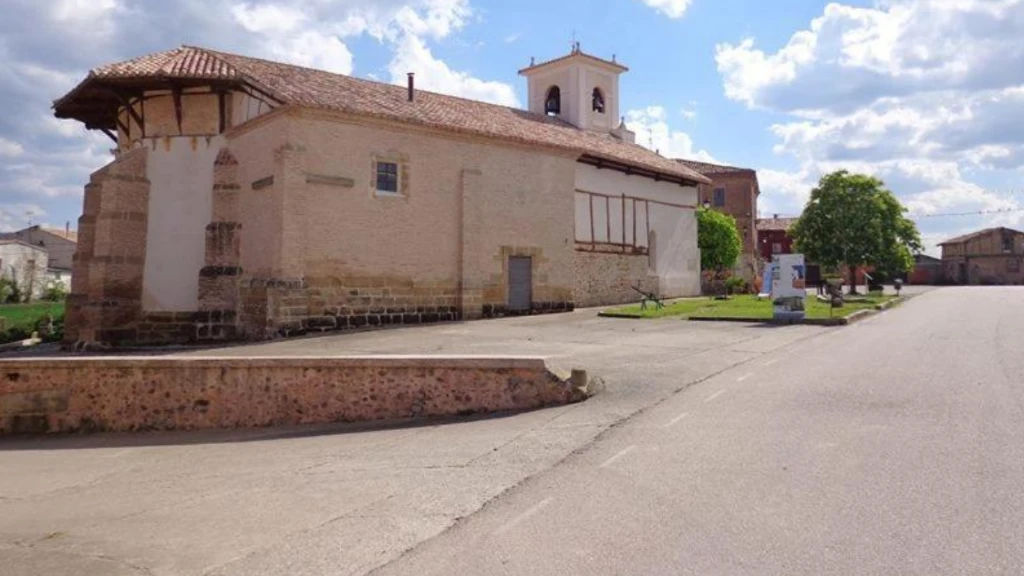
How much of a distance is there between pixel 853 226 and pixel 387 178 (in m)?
21.7

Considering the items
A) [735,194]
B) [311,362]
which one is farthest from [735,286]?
[311,362]

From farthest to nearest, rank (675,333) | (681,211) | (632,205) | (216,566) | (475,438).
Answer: (681,211)
(632,205)
(675,333)
(475,438)
(216,566)

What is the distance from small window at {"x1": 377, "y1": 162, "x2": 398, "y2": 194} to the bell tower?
527 inches

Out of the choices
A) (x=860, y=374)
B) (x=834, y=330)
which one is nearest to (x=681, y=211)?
(x=834, y=330)

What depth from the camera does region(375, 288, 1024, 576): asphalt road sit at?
384cm

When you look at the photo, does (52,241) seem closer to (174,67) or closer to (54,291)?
(54,291)

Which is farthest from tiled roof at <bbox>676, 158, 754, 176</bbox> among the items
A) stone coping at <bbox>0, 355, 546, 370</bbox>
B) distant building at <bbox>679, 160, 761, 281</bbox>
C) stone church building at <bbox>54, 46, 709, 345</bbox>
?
stone coping at <bbox>0, 355, 546, 370</bbox>

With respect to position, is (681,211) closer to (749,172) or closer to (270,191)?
(270,191)

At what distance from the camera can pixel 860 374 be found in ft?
32.4

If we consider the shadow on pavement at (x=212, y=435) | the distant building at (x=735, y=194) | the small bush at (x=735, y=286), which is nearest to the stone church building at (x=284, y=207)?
the shadow on pavement at (x=212, y=435)

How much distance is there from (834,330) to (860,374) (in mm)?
7393

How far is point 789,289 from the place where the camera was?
18391mm

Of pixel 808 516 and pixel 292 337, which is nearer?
pixel 808 516

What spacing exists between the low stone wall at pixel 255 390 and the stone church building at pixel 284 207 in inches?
302
